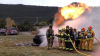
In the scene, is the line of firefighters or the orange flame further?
the orange flame

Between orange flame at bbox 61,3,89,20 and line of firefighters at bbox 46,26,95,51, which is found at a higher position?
orange flame at bbox 61,3,89,20

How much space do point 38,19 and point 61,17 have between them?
3759 cm

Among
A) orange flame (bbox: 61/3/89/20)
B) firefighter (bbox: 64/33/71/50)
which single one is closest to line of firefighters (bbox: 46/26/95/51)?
firefighter (bbox: 64/33/71/50)

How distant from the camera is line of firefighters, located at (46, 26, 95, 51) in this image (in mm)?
15398

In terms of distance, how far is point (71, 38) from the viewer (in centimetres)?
A: 1559

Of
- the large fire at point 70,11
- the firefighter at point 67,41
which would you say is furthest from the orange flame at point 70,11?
the firefighter at point 67,41

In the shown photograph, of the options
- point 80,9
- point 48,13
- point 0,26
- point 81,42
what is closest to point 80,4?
point 80,9

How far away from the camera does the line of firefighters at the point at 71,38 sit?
15398mm

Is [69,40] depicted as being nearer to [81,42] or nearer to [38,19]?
[81,42]

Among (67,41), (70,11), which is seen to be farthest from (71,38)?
(70,11)

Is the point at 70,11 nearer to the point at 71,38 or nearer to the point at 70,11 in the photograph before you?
the point at 70,11

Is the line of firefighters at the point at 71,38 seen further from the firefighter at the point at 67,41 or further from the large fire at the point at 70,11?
the large fire at the point at 70,11

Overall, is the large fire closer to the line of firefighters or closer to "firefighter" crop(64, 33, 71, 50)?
the line of firefighters

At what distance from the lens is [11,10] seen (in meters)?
57.5
